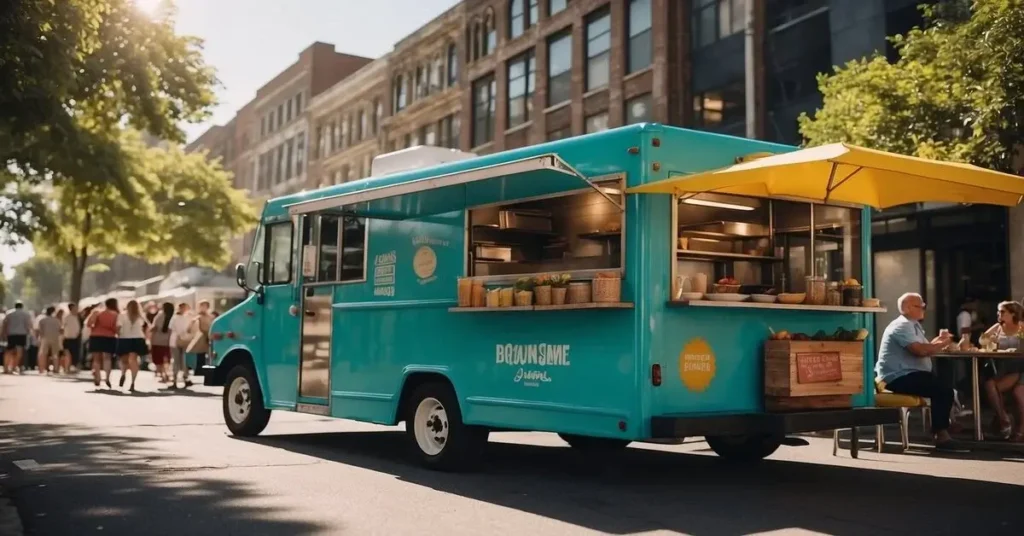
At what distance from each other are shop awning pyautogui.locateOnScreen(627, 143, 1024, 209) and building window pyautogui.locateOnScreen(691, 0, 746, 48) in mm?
16263

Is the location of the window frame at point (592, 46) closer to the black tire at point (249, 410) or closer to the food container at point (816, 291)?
the black tire at point (249, 410)

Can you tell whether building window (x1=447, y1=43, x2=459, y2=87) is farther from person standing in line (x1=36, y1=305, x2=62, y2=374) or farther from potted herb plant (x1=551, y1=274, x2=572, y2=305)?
potted herb plant (x1=551, y1=274, x2=572, y2=305)

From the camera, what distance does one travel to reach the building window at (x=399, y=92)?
143ft

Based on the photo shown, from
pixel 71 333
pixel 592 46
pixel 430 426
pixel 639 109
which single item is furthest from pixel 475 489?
pixel 592 46

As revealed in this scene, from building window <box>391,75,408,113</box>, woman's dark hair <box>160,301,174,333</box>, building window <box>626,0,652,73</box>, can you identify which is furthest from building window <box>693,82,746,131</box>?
building window <box>391,75,408,113</box>

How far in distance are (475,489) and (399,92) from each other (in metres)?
37.6

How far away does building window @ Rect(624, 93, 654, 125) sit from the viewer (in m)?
27.6

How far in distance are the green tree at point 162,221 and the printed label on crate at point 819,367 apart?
25.0 metres

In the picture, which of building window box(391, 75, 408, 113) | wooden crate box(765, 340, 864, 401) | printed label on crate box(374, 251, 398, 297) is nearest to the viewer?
wooden crate box(765, 340, 864, 401)

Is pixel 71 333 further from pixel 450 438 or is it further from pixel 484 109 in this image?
pixel 450 438

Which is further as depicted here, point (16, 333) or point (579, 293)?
point (16, 333)

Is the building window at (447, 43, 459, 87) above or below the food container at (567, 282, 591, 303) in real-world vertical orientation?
above

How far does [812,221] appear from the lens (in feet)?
28.9

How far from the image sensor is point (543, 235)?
9.02 m
